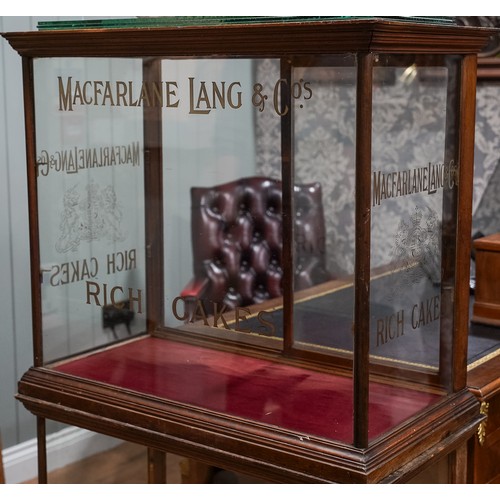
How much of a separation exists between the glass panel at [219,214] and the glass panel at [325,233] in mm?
73

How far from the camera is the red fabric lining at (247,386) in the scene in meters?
1.97

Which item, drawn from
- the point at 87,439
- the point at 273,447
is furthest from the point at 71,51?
the point at 87,439

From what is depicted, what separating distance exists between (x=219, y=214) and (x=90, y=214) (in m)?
1.18

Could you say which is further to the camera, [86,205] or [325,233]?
[325,233]

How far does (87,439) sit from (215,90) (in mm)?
2190

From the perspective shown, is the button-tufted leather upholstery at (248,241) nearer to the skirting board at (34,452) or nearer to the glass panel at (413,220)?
the glass panel at (413,220)

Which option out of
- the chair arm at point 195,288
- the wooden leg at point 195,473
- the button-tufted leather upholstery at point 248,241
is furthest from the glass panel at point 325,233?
the wooden leg at point 195,473

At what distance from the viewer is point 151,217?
2508 mm

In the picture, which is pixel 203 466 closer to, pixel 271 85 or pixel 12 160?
pixel 271 85

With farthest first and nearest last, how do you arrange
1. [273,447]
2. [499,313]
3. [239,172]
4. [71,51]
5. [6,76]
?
[239,172] < [6,76] < [499,313] < [71,51] < [273,447]

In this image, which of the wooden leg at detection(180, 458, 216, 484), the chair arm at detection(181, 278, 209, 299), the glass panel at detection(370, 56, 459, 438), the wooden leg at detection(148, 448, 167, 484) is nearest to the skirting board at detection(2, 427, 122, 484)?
the wooden leg at detection(148, 448, 167, 484)

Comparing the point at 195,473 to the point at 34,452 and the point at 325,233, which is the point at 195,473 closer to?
the point at 325,233

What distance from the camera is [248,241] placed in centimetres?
316

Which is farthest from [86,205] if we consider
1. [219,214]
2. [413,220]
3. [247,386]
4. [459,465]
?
[219,214]
